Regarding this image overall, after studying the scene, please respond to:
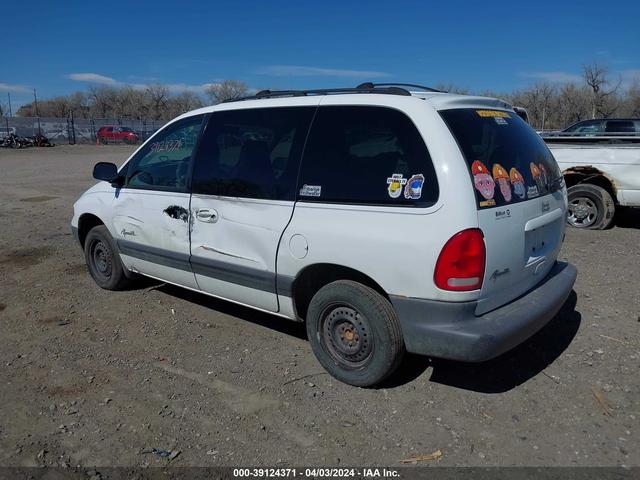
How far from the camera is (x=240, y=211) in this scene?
12.9 feet

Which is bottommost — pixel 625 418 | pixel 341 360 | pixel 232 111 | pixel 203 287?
pixel 625 418

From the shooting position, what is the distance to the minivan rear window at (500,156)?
314 cm

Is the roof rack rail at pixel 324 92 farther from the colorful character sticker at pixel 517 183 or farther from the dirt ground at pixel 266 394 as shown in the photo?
the dirt ground at pixel 266 394

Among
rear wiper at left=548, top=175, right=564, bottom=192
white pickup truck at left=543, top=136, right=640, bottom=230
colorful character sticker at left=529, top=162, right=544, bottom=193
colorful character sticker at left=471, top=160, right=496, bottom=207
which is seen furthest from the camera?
white pickup truck at left=543, top=136, right=640, bottom=230

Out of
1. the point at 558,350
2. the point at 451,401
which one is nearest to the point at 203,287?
the point at 451,401

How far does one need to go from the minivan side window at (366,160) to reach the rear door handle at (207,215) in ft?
2.76

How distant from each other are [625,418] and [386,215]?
6.26 feet

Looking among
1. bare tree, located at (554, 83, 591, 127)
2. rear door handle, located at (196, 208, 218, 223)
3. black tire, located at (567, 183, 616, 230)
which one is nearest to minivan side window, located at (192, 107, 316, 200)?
rear door handle, located at (196, 208, 218, 223)

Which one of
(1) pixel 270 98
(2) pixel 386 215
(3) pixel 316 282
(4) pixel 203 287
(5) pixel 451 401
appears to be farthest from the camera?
(4) pixel 203 287

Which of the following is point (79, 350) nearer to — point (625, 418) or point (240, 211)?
point (240, 211)

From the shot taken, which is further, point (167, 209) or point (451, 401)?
point (167, 209)

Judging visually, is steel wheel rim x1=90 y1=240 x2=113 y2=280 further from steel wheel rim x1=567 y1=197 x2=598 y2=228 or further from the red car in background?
the red car in background

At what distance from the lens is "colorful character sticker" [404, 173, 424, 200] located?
310cm

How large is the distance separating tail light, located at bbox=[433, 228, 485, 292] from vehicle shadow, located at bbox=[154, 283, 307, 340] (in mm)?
1727
